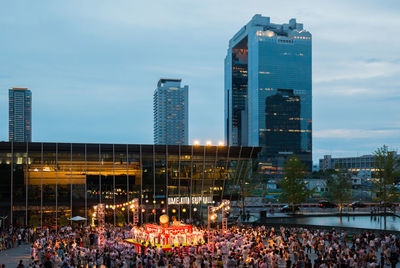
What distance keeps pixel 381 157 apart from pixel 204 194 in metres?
23.7

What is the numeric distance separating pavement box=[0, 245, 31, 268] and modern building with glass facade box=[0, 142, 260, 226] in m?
11.0

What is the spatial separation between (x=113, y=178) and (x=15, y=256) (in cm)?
2020

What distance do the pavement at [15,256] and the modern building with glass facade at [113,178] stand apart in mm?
10961

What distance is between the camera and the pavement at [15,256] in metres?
31.6

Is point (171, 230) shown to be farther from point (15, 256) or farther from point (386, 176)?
point (386, 176)

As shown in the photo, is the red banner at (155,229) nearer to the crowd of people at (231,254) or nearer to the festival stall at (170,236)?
the festival stall at (170,236)

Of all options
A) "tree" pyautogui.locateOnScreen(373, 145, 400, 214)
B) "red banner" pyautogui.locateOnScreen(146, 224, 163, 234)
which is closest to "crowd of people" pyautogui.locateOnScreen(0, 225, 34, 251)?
"red banner" pyautogui.locateOnScreen(146, 224, 163, 234)

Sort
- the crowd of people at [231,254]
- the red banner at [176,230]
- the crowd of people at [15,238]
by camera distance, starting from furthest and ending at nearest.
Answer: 1. the crowd of people at [15,238]
2. the red banner at [176,230]
3. the crowd of people at [231,254]

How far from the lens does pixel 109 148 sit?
5391 cm

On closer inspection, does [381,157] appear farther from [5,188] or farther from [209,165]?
[5,188]

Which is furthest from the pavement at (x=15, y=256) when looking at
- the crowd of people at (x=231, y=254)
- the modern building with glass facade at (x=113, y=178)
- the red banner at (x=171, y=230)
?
the modern building with glass facade at (x=113, y=178)

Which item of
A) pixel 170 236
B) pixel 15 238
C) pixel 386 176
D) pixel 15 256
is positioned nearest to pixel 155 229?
pixel 170 236

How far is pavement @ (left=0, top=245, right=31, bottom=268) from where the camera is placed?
31578mm

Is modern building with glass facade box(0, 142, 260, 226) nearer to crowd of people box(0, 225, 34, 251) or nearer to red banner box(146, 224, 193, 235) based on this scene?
crowd of people box(0, 225, 34, 251)
